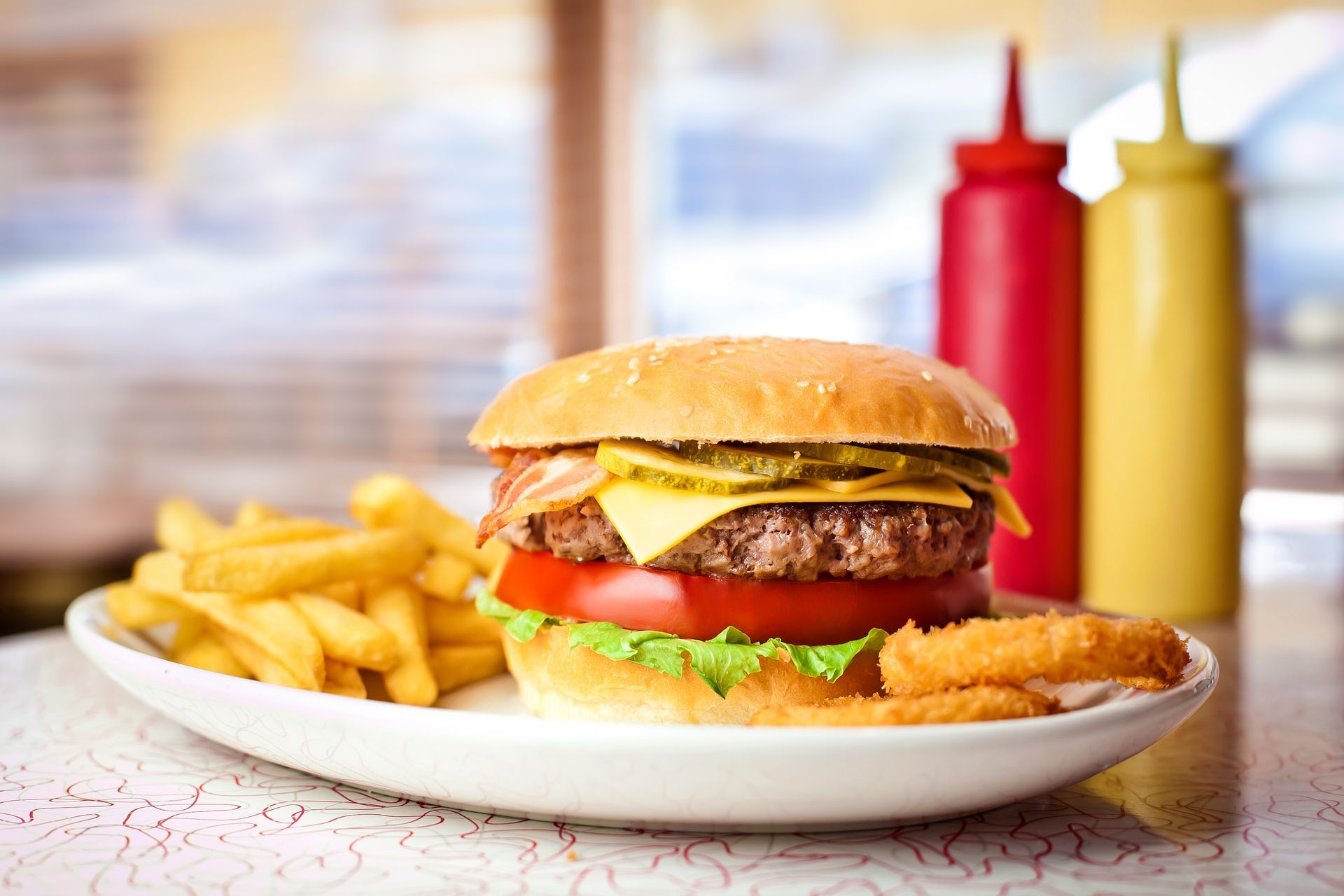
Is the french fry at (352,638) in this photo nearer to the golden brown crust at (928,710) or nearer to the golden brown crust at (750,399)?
the golden brown crust at (750,399)

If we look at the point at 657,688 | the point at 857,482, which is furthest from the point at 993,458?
the point at 657,688

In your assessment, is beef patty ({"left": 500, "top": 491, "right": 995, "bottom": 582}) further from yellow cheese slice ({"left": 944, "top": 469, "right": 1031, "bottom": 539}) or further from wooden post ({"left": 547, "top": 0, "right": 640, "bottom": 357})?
wooden post ({"left": 547, "top": 0, "right": 640, "bottom": 357})

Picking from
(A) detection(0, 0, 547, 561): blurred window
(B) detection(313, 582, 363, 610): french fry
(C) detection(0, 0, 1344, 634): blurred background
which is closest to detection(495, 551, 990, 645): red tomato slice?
(B) detection(313, 582, 363, 610): french fry

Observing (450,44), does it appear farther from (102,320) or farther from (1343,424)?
(1343,424)

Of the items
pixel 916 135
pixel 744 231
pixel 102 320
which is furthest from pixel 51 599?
pixel 916 135

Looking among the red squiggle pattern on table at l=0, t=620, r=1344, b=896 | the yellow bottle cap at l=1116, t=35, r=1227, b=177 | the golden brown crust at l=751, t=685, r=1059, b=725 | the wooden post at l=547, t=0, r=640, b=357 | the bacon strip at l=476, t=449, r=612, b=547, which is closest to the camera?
the red squiggle pattern on table at l=0, t=620, r=1344, b=896
